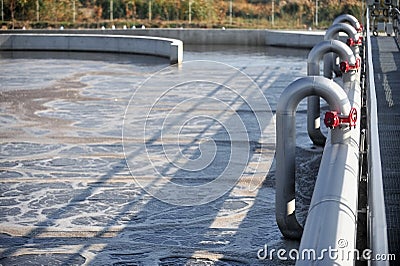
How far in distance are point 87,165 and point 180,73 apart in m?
9.90

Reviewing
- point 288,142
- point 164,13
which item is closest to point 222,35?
point 164,13

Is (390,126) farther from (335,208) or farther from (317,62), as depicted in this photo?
(335,208)

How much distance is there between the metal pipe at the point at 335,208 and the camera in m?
3.49

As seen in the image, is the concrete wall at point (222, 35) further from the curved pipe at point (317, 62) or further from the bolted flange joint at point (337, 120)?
the bolted flange joint at point (337, 120)

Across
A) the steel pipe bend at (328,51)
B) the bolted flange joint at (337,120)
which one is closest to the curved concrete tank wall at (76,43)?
the steel pipe bend at (328,51)

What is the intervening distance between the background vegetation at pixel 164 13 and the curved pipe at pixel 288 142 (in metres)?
25.2

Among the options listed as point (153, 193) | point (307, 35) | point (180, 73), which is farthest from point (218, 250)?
point (307, 35)

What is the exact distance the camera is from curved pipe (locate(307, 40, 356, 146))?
8.56 metres

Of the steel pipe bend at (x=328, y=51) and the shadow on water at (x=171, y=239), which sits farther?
the steel pipe bend at (x=328, y=51)

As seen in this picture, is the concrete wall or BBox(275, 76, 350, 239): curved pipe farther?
the concrete wall

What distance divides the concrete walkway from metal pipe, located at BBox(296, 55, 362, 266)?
1.42ft

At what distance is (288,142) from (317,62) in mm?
3161

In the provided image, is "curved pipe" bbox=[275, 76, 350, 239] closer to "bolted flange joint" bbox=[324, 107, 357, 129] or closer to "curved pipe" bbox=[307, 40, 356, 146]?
"bolted flange joint" bbox=[324, 107, 357, 129]

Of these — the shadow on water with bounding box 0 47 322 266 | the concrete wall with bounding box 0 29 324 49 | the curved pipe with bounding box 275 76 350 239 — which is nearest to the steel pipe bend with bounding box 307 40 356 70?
the shadow on water with bounding box 0 47 322 266
